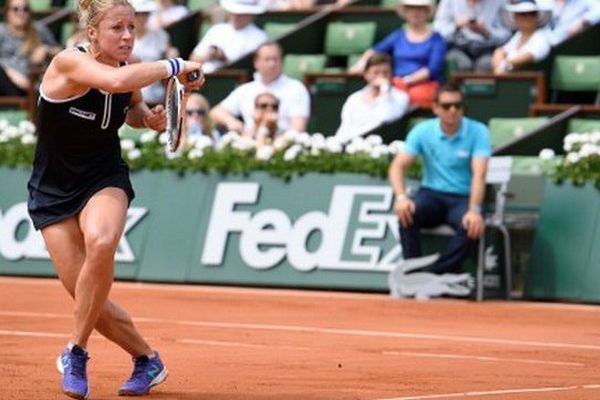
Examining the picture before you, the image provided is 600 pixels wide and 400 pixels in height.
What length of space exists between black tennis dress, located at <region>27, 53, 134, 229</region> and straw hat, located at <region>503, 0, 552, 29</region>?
9.29m

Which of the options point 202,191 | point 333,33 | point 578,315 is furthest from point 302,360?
point 333,33

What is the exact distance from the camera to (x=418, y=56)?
688 inches

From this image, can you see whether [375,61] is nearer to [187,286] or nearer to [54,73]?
[187,286]

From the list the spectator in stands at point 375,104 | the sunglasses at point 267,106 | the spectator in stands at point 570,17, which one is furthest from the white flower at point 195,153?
the spectator in stands at point 570,17

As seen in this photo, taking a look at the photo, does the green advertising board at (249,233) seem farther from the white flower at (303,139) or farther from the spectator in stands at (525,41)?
the spectator in stands at (525,41)

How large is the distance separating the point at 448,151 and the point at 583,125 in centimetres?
168

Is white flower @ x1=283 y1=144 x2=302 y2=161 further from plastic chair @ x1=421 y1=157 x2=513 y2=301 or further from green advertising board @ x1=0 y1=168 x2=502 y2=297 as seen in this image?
plastic chair @ x1=421 y1=157 x2=513 y2=301

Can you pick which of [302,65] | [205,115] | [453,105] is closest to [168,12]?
[302,65]

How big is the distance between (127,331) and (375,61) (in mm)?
8650

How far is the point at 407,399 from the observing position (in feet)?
27.3

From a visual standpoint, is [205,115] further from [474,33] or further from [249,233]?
[474,33]

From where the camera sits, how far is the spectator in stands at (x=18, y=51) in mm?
20188

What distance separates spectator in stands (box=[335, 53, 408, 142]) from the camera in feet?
55.7

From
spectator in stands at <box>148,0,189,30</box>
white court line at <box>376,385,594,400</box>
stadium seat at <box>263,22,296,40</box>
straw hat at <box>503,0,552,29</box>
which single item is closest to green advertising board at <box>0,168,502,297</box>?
straw hat at <box>503,0,552,29</box>
